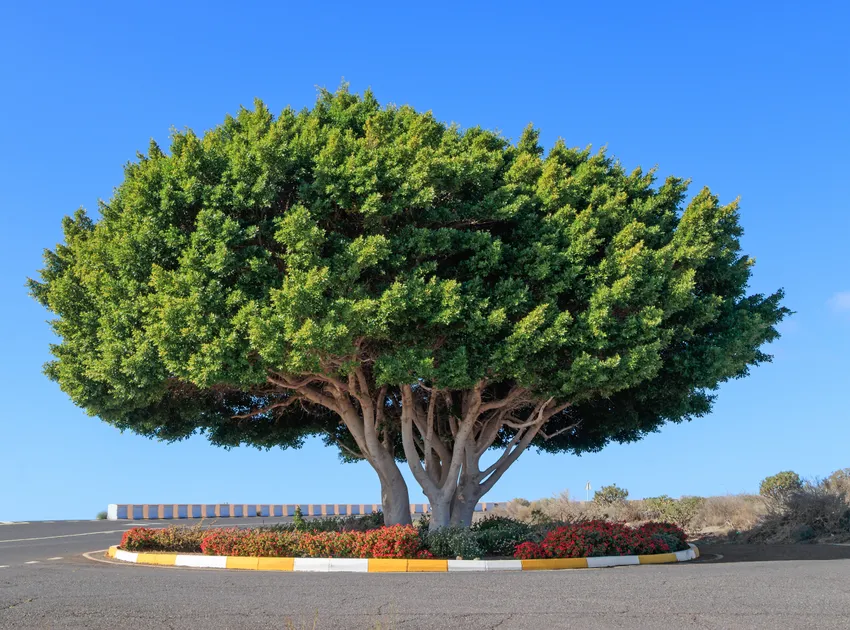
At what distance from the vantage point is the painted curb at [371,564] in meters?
16.6

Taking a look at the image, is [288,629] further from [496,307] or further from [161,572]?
[496,307]

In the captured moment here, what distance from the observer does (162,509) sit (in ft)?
147

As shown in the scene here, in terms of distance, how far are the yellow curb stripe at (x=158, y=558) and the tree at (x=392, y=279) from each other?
12.3ft

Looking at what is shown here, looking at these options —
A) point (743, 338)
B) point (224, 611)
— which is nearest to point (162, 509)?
point (743, 338)

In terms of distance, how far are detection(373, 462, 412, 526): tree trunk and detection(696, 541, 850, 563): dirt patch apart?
26.5ft

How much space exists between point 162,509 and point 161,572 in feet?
104

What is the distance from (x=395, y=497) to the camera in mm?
22641

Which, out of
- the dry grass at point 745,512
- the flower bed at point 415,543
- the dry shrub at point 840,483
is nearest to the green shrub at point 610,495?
the dry grass at point 745,512

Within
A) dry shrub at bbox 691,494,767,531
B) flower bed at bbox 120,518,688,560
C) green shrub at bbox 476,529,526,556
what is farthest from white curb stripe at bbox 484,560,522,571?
dry shrub at bbox 691,494,767,531

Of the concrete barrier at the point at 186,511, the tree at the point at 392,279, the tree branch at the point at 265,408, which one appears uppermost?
the tree at the point at 392,279

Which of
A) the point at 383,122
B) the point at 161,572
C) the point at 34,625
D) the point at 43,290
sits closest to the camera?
the point at 34,625

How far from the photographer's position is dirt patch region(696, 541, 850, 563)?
63.1 feet

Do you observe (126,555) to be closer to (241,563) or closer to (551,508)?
(241,563)

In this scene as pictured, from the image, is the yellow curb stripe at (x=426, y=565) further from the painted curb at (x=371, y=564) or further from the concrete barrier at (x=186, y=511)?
the concrete barrier at (x=186, y=511)
